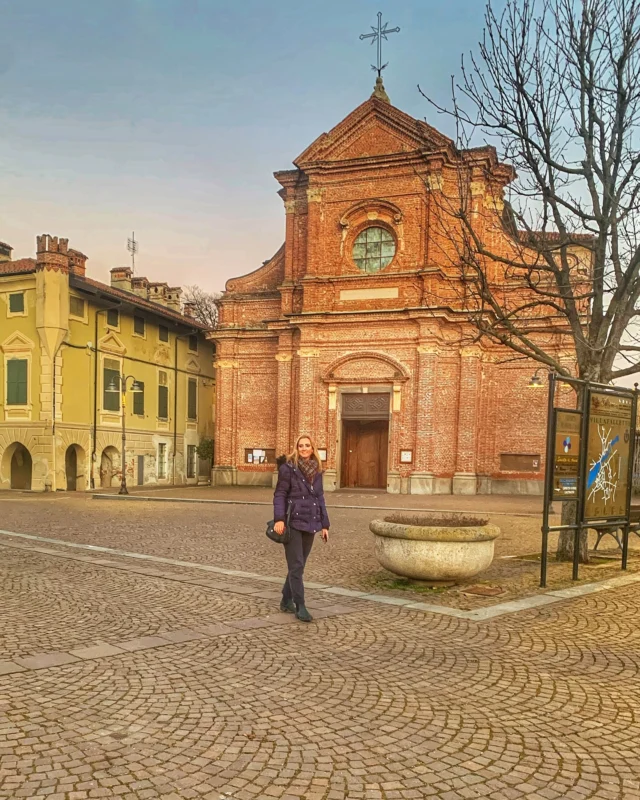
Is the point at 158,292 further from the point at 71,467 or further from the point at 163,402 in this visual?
the point at 71,467

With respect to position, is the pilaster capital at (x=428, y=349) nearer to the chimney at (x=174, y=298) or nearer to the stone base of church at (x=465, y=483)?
the stone base of church at (x=465, y=483)

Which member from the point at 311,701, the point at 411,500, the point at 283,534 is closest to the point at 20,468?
the point at 411,500

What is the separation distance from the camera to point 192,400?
4006 cm

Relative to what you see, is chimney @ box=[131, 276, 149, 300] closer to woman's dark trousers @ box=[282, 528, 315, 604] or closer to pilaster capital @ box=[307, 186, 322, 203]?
pilaster capital @ box=[307, 186, 322, 203]

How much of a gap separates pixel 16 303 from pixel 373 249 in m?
15.9

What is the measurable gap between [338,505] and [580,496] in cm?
1341

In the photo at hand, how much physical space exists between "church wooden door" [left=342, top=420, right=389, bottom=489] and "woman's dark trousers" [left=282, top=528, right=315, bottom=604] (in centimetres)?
2242

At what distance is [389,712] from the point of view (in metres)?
4.41

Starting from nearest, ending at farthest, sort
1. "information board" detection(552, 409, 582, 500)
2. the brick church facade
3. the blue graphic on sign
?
"information board" detection(552, 409, 582, 500) → the blue graphic on sign → the brick church facade

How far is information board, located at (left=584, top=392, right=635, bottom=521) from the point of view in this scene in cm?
948

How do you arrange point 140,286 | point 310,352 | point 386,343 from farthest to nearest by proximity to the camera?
point 140,286 → point 310,352 → point 386,343

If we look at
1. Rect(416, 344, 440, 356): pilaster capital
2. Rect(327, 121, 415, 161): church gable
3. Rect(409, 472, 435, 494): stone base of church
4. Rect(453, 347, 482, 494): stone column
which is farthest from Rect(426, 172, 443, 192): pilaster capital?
Rect(409, 472, 435, 494): stone base of church

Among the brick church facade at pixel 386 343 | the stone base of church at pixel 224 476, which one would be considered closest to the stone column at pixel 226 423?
the stone base of church at pixel 224 476

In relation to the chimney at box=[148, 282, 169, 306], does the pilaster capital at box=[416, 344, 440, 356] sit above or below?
below
